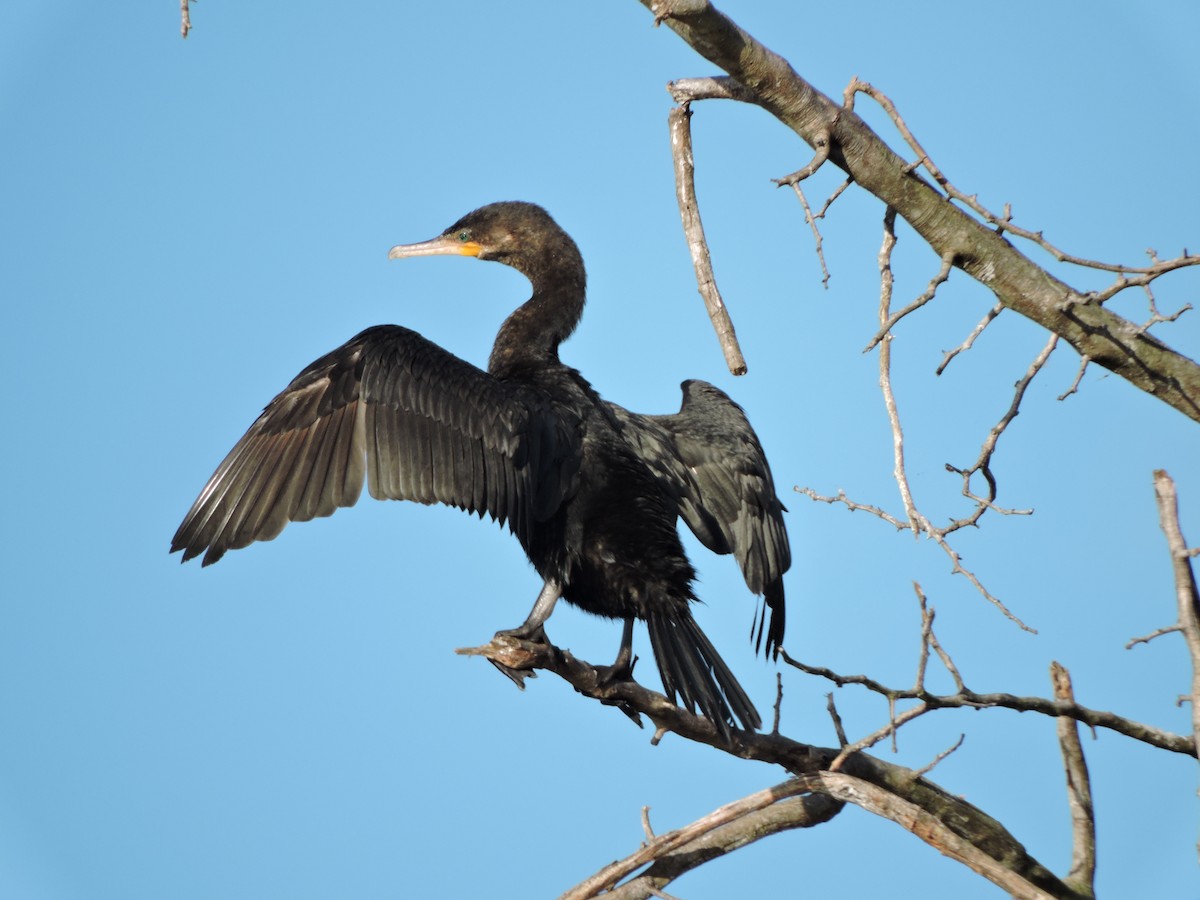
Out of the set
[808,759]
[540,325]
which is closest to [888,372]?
[808,759]

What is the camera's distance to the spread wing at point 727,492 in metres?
5.12

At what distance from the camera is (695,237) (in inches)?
137

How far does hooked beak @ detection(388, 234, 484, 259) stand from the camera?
6.21m

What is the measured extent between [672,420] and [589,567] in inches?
45.6

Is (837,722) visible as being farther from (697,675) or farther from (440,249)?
(440,249)

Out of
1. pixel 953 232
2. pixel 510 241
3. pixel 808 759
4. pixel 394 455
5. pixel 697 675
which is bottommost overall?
pixel 808 759

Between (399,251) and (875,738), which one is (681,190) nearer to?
(875,738)

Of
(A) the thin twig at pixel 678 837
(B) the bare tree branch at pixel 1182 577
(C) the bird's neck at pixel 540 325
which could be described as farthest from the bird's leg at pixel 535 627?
(B) the bare tree branch at pixel 1182 577

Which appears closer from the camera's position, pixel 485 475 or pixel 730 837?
pixel 730 837

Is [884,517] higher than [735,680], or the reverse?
[884,517]

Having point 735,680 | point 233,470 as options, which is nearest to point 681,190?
Result: point 735,680

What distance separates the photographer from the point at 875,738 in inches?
130

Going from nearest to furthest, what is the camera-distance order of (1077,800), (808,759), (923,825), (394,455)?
(923,825), (808,759), (1077,800), (394,455)

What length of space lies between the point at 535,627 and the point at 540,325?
1.56m
